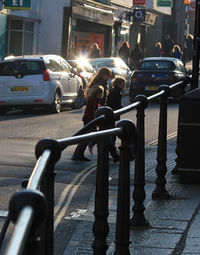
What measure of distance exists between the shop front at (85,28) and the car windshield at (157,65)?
642 inches

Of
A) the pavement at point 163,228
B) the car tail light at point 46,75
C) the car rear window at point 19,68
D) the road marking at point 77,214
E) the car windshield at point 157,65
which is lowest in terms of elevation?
the road marking at point 77,214

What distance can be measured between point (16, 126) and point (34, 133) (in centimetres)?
161

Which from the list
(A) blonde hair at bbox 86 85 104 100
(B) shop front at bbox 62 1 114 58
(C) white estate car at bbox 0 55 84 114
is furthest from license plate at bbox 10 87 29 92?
(B) shop front at bbox 62 1 114 58

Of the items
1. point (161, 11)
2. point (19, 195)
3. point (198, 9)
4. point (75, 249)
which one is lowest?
point (75, 249)

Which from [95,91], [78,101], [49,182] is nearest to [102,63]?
[78,101]

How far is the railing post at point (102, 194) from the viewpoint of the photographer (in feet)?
13.8

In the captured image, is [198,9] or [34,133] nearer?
[198,9]

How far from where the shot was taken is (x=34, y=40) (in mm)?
39812

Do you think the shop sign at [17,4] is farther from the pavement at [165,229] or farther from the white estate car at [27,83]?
the pavement at [165,229]

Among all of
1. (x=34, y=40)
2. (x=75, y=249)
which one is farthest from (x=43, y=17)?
(x=75, y=249)

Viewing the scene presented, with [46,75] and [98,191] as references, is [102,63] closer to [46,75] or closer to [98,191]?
[46,75]

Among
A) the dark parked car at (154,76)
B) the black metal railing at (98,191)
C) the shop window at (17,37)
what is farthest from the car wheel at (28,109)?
the black metal railing at (98,191)

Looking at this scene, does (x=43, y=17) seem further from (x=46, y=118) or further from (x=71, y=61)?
(x=46, y=118)

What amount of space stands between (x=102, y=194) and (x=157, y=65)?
21314 millimetres
